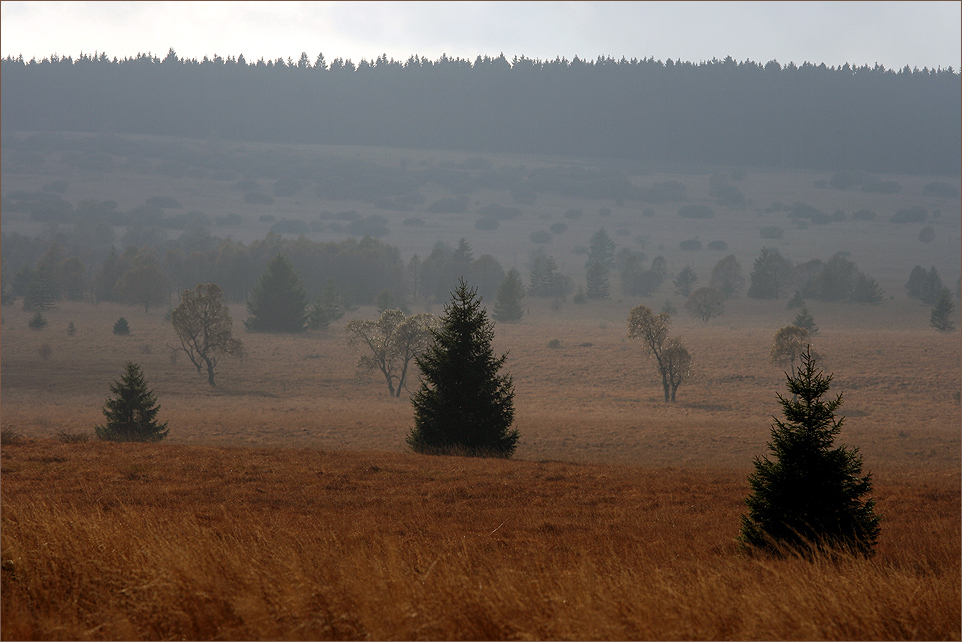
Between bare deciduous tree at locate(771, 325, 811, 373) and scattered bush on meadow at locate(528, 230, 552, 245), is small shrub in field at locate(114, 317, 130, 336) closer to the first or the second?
bare deciduous tree at locate(771, 325, 811, 373)

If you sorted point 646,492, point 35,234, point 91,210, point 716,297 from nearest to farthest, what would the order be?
1. point 646,492
2. point 716,297
3. point 35,234
4. point 91,210

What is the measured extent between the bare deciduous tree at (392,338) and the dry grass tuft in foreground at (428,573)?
4238 cm

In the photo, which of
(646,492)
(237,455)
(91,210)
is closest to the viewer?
(646,492)

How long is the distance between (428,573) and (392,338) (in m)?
51.2

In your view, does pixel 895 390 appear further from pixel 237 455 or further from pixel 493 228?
pixel 493 228

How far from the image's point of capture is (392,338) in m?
57.0

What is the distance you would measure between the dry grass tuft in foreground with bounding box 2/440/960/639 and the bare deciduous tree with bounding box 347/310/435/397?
42380mm

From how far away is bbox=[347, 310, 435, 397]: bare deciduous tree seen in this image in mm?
55500

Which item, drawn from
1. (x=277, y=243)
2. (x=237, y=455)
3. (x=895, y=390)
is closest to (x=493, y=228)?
(x=277, y=243)

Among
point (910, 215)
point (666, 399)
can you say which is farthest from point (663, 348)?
point (910, 215)

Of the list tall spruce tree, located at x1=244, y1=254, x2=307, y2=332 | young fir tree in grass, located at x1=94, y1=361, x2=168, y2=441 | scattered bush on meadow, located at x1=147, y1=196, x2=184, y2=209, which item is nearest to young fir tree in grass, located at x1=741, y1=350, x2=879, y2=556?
young fir tree in grass, located at x1=94, y1=361, x2=168, y2=441

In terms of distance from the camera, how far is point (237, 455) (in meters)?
17.9

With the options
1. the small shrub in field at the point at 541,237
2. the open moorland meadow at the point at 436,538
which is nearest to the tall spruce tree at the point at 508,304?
the open moorland meadow at the point at 436,538

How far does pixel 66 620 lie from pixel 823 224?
708ft
